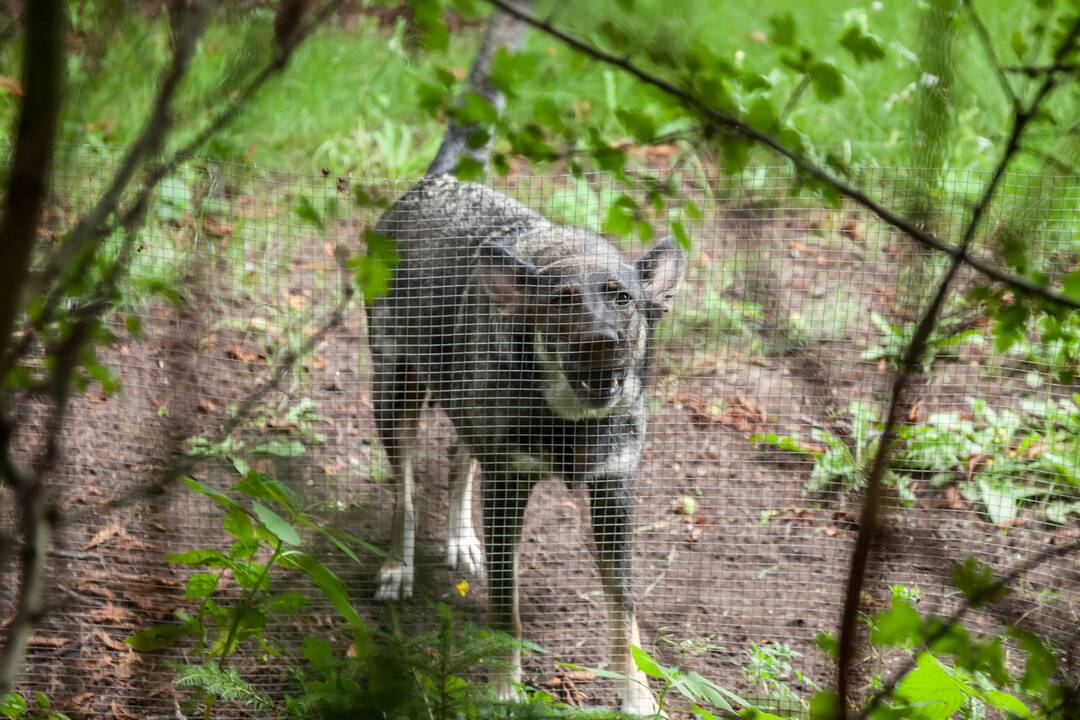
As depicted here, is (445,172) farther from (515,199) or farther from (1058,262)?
(1058,262)

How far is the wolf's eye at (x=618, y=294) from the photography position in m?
3.59

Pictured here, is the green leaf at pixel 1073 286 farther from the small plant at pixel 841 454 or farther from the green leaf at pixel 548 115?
the small plant at pixel 841 454

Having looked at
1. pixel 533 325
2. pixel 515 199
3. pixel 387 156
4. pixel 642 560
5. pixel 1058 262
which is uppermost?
pixel 387 156

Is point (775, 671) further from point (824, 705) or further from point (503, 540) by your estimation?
point (824, 705)

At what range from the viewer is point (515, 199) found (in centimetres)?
439

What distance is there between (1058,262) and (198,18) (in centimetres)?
355

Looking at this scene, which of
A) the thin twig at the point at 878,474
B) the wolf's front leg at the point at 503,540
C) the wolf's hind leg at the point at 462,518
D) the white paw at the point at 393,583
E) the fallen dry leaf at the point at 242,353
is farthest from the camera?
the fallen dry leaf at the point at 242,353

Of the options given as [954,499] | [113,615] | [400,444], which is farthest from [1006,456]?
[113,615]

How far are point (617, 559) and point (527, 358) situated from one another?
86 centimetres

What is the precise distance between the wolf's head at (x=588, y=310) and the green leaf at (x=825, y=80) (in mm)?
1748

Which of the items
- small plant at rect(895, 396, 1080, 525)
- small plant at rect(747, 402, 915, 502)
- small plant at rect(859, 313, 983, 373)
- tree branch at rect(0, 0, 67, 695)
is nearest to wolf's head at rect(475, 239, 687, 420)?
small plant at rect(747, 402, 915, 502)

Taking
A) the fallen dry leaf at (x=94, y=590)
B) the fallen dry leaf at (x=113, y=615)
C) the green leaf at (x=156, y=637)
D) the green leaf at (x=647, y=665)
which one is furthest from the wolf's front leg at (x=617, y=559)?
the fallen dry leaf at (x=94, y=590)

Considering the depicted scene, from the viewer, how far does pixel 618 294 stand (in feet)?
11.9

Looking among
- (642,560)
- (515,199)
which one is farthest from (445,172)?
(642,560)
